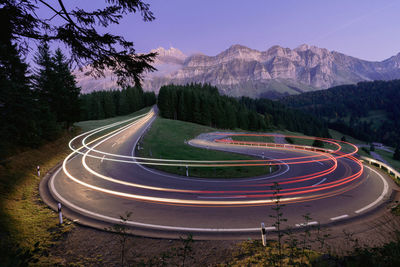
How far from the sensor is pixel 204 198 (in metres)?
12.2

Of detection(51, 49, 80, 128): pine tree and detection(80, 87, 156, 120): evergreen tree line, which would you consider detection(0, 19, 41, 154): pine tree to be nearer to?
detection(51, 49, 80, 128): pine tree

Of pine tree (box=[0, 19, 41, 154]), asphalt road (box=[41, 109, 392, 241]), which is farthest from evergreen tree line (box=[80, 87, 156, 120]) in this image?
asphalt road (box=[41, 109, 392, 241])

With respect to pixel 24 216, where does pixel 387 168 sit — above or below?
below

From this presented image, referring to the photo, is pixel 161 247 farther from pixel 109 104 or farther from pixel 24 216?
pixel 109 104

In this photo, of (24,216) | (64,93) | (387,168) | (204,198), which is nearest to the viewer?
(24,216)

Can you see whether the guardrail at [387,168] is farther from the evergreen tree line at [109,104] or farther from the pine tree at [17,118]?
the evergreen tree line at [109,104]

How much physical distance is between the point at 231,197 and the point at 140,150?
1820 cm

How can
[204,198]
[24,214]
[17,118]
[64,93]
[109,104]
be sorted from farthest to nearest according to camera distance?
[109,104]
[64,93]
[17,118]
[204,198]
[24,214]

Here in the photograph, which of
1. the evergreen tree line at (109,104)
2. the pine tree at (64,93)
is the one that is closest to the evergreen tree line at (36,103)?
the pine tree at (64,93)

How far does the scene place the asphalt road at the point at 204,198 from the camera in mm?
9383

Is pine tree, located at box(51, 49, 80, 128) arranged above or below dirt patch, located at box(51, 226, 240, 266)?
above

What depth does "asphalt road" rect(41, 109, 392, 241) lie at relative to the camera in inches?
369

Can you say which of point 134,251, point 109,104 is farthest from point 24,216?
point 109,104

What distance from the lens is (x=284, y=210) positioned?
10633 millimetres
